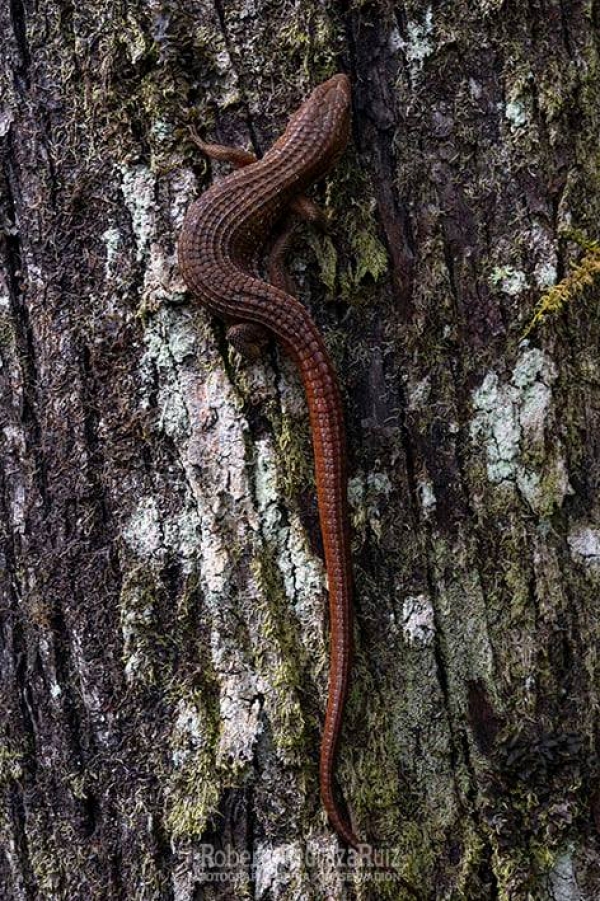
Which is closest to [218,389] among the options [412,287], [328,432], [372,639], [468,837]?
[328,432]

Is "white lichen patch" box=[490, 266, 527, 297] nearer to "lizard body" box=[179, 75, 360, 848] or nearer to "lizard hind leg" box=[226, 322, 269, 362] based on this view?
"lizard body" box=[179, 75, 360, 848]

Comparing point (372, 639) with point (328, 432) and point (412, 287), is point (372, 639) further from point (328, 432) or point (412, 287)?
point (412, 287)

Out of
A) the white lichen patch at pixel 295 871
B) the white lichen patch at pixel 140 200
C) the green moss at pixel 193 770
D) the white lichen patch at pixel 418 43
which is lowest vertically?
the white lichen patch at pixel 295 871

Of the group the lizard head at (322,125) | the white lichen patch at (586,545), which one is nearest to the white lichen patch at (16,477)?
the lizard head at (322,125)

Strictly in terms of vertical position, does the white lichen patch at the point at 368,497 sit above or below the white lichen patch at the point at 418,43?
below

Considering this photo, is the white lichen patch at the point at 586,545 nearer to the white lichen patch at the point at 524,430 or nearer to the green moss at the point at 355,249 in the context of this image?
the white lichen patch at the point at 524,430

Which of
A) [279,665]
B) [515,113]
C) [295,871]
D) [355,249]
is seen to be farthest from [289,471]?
[515,113]
